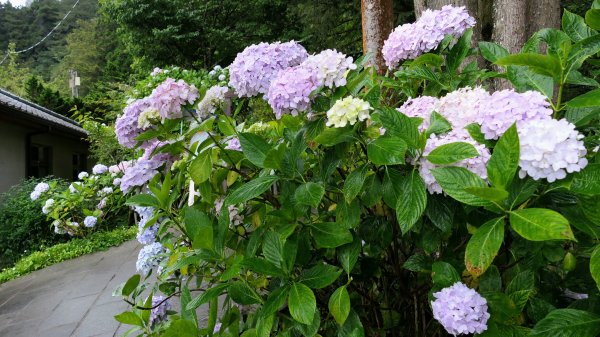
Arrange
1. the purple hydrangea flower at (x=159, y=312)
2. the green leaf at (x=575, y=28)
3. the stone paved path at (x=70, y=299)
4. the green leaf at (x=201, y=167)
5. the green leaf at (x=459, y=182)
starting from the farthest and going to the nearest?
the stone paved path at (x=70, y=299), the purple hydrangea flower at (x=159, y=312), the green leaf at (x=201, y=167), the green leaf at (x=575, y=28), the green leaf at (x=459, y=182)

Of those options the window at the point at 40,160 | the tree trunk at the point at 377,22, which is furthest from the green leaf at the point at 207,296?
the window at the point at 40,160

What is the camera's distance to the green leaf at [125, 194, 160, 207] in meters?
1.38

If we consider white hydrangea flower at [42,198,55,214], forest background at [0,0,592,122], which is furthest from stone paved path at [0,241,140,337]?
forest background at [0,0,592,122]

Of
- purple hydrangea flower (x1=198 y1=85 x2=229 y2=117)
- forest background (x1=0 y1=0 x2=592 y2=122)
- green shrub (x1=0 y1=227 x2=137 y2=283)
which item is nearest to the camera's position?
purple hydrangea flower (x1=198 y1=85 x2=229 y2=117)

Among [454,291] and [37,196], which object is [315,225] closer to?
[454,291]

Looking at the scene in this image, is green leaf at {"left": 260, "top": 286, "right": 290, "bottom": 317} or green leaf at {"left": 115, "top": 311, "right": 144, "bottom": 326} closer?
green leaf at {"left": 260, "top": 286, "right": 290, "bottom": 317}

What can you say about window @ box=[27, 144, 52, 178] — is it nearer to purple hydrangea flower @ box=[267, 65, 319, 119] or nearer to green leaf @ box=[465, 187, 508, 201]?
purple hydrangea flower @ box=[267, 65, 319, 119]

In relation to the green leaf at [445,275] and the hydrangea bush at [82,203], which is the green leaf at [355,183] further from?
the hydrangea bush at [82,203]

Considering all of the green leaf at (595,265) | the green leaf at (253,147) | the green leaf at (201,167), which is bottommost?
the green leaf at (595,265)

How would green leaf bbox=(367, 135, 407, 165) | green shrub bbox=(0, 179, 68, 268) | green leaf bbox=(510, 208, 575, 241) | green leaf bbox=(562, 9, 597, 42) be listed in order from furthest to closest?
green shrub bbox=(0, 179, 68, 268) < green leaf bbox=(562, 9, 597, 42) < green leaf bbox=(367, 135, 407, 165) < green leaf bbox=(510, 208, 575, 241)

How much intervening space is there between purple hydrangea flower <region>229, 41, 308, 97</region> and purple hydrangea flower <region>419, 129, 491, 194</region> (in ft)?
1.97

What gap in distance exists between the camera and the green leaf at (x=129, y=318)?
1407 millimetres

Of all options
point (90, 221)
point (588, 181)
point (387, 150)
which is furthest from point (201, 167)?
→ point (90, 221)

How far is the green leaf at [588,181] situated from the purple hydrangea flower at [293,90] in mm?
641
